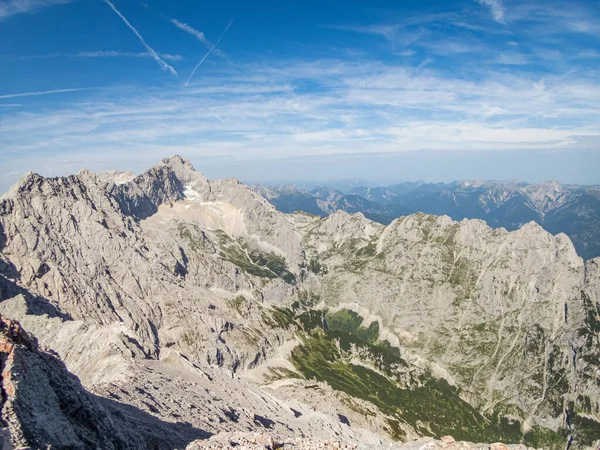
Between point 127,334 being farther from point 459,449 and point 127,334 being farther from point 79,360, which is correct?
point 459,449

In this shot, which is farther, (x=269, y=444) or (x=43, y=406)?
(x=269, y=444)

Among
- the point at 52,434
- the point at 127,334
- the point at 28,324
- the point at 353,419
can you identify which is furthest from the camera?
the point at 353,419

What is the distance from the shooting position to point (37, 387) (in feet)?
97.6

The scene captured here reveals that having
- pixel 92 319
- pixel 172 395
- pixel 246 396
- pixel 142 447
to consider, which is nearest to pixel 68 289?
pixel 92 319

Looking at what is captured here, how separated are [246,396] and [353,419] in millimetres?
54712

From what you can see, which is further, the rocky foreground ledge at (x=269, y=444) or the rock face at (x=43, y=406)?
the rocky foreground ledge at (x=269, y=444)

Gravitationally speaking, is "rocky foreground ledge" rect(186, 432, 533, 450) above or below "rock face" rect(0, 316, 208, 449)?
below

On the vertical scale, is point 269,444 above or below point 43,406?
below

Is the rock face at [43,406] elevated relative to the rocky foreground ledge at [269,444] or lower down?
elevated

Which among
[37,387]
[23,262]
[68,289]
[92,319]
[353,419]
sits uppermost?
[37,387]

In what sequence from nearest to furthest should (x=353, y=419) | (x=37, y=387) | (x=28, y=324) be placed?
(x=37, y=387) → (x=28, y=324) → (x=353, y=419)

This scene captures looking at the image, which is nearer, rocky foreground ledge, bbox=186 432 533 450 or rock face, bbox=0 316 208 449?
rock face, bbox=0 316 208 449

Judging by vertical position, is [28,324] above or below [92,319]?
above

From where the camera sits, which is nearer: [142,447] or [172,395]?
[142,447]
